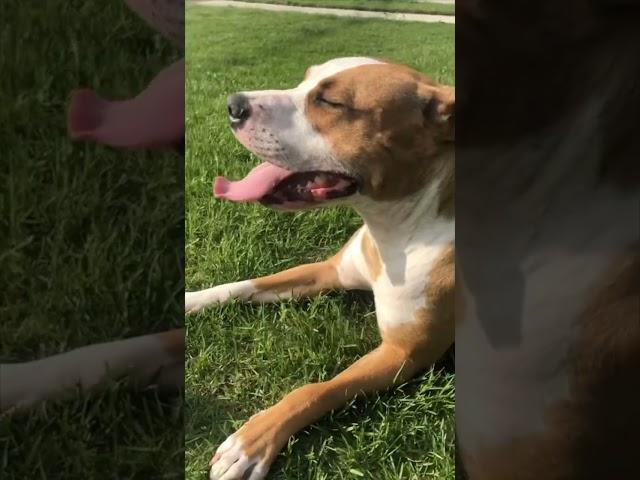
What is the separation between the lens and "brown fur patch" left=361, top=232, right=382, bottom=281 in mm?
1327

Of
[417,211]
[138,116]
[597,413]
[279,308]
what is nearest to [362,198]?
[417,211]

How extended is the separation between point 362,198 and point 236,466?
0.41 metres

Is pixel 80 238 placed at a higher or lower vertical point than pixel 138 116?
lower

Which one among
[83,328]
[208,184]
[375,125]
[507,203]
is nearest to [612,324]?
[507,203]

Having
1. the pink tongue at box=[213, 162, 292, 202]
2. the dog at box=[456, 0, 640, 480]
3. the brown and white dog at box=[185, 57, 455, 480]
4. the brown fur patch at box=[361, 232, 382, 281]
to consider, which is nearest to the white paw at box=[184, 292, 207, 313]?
the brown and white dog at box=[185, 57, 455, 480]

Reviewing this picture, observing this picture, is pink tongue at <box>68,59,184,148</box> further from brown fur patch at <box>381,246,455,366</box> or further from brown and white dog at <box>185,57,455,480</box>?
brown fur patch at <box>381,246,455,366</box>

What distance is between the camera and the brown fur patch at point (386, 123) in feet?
4.01

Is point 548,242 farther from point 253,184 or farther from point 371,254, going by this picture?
point 253,184

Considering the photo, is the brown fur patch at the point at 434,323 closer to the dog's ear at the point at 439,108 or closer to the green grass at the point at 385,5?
the dog's ear at the point at 439,108

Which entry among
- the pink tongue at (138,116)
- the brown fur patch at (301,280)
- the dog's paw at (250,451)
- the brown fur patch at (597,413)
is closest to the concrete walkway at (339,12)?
the pink tongue at (138,116)

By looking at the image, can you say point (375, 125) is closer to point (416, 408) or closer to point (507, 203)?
point (507, 203)

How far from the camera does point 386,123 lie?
48.6 inches

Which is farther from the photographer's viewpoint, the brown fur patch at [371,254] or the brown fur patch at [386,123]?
the brown fur patch at [371,254]

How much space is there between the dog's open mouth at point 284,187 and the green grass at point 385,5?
25 cm
